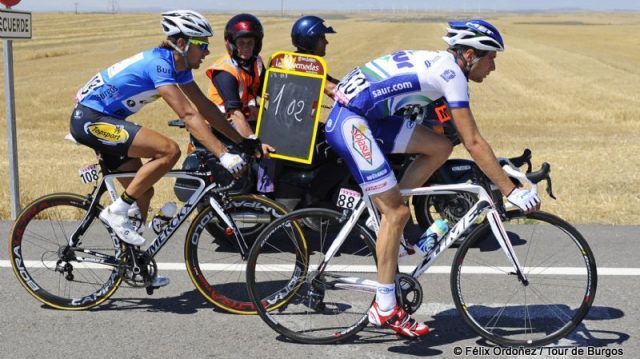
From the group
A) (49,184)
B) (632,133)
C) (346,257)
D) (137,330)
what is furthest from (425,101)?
(632,133)

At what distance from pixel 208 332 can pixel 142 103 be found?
1.51 meters

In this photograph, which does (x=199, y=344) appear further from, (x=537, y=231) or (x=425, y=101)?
(x=537, y=231)

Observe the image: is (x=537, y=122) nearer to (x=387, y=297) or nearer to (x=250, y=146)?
(x=250, y=146)

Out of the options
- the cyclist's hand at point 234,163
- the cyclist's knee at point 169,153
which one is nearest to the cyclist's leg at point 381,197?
the cyclist's hand at point 234,163

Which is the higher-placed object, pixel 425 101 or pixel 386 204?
pixel 425 101

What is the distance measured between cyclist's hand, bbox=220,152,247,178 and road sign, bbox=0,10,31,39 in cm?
382

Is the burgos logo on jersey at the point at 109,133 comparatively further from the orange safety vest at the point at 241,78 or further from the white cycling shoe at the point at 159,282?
the orange safety vest at the point at 241,78

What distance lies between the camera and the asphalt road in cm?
451

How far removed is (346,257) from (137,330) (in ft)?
4.45

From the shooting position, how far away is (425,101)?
4.52 m

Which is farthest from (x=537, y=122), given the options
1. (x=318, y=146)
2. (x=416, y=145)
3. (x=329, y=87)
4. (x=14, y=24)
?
(x=416, y=145)

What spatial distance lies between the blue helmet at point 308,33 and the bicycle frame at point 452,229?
2677 millimetres

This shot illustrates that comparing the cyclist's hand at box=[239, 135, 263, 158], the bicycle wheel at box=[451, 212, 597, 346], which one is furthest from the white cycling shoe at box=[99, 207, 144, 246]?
the bicycle wheel at box=[451, 212, 597, 346]

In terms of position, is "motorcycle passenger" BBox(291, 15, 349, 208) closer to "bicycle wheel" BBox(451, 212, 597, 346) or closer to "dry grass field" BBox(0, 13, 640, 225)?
"bicycle wheel" BBox(451, 212, 597, 346)
